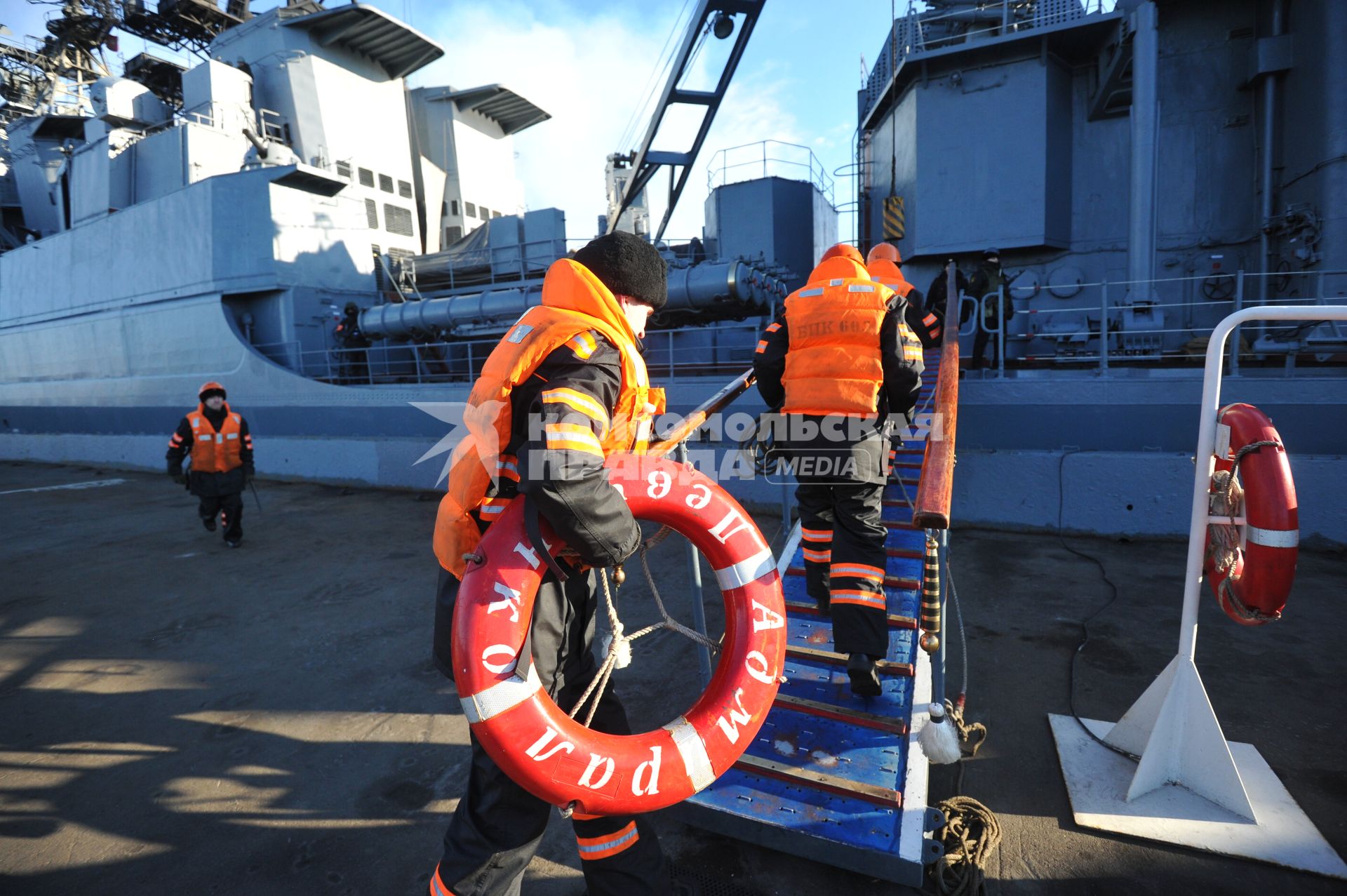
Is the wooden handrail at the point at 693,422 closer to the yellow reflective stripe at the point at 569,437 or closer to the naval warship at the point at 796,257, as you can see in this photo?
the yellow reflective stripe at the point at 569,437

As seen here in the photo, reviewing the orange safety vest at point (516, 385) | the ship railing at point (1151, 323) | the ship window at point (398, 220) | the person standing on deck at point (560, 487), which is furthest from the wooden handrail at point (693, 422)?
the ship window at point (398, 220)

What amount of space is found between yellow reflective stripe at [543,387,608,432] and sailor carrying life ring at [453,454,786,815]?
0.66 ft

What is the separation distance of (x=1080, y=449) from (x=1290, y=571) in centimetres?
400

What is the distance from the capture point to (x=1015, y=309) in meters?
8.06

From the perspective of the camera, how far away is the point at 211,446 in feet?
20.1

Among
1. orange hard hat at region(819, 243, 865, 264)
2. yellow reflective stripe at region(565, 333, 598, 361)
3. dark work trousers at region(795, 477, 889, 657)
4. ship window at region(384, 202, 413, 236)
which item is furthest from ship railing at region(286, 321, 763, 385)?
yellow reflective stripe at region(565, 333, 598, 361)

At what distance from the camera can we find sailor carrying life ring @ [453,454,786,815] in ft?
4.69

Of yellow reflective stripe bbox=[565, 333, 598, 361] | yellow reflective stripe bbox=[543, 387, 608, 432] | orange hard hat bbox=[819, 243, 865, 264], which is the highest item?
orange hard hat bbox=[819, 243, 865, 264]

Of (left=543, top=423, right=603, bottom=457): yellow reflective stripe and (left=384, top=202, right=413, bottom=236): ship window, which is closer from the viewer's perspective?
(left=543, top=423, right=603, bottom=457): yellow reflective stripe

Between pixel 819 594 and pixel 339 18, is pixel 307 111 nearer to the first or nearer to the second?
pixel 339 18

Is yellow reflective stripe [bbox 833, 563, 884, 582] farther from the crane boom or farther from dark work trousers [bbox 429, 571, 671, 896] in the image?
the crane boom

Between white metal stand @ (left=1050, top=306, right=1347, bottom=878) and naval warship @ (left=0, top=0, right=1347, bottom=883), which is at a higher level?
naval warship @ (left=0, top=0, right=1347, bottom=883)

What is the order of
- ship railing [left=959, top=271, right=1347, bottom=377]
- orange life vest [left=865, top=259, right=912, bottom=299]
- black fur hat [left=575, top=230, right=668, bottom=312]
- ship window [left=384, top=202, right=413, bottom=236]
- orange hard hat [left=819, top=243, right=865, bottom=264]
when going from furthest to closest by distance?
1. ship window [left=384, top=202, right=413, bottom=236]
2. ship railing [left=959, top=271, right=1347, bottom=377]
3. orange life vest [left=865, top=259, right=912, bottom=299]
4. orange hard hat [left=819, top=243, right=865, bottom=264]
5. black fur hat [left=575, top=230, right=668, bottom=312]

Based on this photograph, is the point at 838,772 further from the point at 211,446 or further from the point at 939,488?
the point at 211,446
